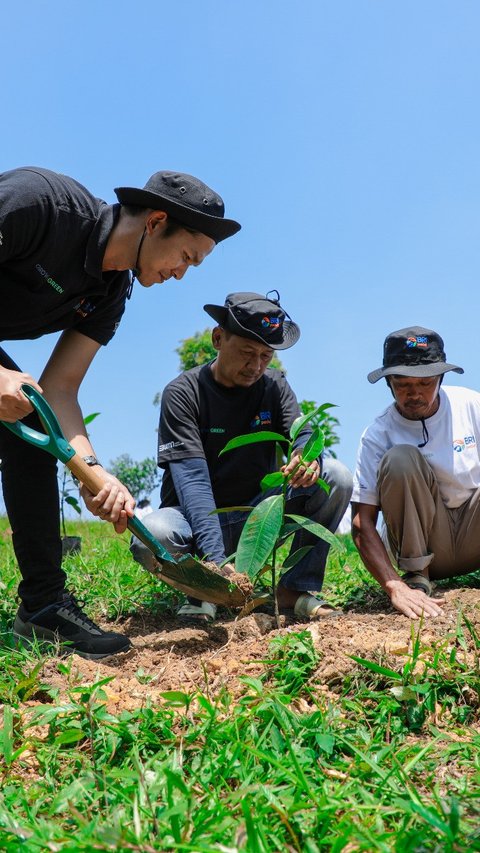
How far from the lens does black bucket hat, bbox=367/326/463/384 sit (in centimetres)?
329

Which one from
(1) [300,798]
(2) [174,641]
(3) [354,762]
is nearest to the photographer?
(1) [300,798]

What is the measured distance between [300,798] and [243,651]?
2.56 ft

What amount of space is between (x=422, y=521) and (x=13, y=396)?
1932mm

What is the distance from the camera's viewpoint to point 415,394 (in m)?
3.36

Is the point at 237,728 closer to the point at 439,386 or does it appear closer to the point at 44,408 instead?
the point at 44,408

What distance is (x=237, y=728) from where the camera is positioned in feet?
6.32

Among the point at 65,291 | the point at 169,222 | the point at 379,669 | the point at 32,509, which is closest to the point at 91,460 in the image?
the point at 32,509

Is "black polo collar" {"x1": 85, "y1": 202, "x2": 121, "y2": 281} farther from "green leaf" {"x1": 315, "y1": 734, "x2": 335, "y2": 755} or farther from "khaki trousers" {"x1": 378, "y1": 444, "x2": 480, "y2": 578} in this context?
"green leaf" {"x1": 315, "y1": 734, "x2": 335, "y2": 755}

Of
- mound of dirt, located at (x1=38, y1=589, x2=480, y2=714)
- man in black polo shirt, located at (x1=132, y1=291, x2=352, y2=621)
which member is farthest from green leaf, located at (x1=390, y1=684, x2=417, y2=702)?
man in black polo shirt, located at (x1=132, y1=291, x2=352, y2=621)

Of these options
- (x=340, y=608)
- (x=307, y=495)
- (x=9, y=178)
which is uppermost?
(x=9, y=178)

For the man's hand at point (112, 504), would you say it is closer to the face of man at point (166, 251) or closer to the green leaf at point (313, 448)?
the green leaf at point (313, 448)

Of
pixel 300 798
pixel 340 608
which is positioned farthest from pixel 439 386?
pixel 300 798

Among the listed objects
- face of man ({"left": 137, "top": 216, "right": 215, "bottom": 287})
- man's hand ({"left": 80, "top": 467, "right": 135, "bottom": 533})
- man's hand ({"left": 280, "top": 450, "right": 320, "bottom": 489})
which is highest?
face of man ({"left": 137, "top": 216, "right": 215, "bottom": 287})

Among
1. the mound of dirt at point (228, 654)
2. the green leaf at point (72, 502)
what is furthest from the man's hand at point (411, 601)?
the green leaf at point (72, 502)
